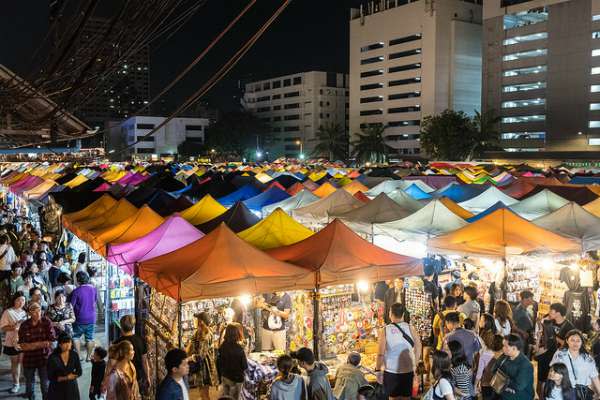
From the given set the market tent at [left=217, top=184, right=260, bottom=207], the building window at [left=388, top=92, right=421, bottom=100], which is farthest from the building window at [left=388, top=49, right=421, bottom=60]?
the market tent at [left=217, top=184, right=260, bottom=207]

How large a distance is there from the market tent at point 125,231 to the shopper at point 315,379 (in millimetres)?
5499

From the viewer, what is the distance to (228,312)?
8.61 metres

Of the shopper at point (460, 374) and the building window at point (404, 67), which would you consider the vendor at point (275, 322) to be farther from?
the building window at point (404, 67)

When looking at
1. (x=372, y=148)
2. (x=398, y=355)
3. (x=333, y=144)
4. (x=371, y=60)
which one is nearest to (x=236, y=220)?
(x=398, y=355)

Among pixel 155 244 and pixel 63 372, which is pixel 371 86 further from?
pixel 63 372

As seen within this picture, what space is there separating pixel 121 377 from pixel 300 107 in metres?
107

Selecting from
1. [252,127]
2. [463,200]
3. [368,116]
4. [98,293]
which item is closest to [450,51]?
[368,116]

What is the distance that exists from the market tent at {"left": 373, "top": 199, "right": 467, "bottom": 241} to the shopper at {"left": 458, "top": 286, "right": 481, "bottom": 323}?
229 centimetres

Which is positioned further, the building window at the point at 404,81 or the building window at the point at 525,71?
the building window at the point at 404,81

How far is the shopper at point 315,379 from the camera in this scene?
5547 millimetres

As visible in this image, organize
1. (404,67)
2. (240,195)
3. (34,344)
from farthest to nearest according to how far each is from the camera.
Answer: (404,67)
(240,195)
(34,344)

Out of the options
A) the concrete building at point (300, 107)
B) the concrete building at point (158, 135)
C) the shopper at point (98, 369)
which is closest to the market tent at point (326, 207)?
the shopper at point (98, 369)

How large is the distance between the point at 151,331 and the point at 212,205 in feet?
18.0

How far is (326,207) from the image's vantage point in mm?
14234
